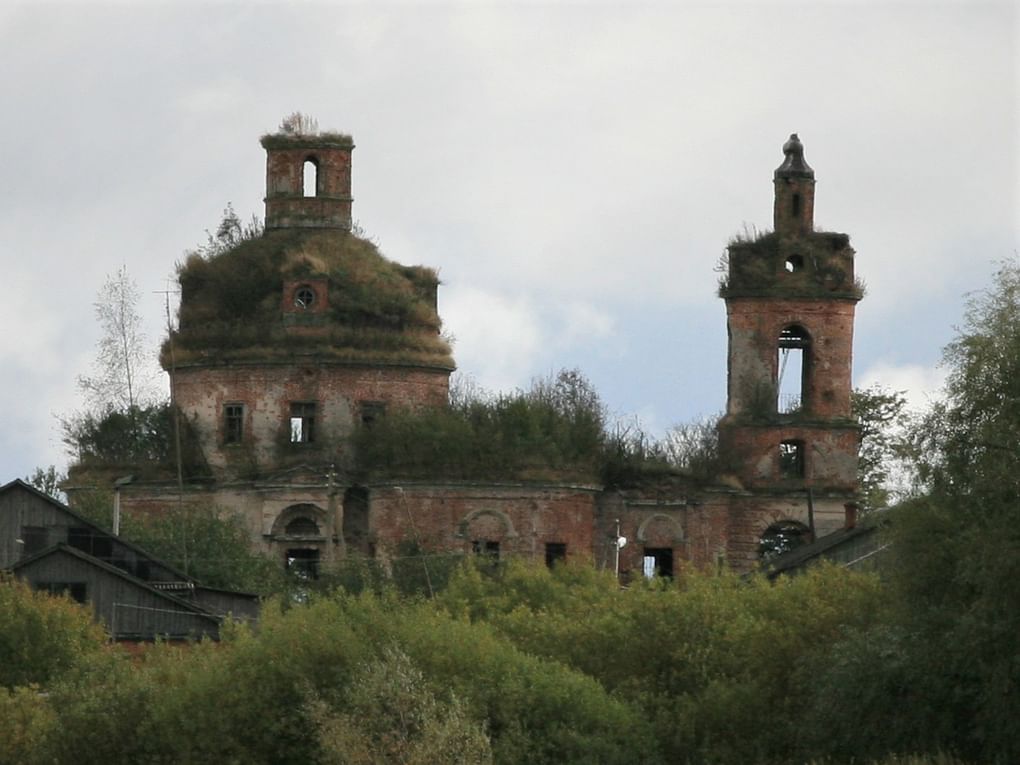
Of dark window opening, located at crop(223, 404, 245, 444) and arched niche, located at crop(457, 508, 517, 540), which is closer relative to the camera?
arched niche, located at crop(457, 508, 517, 540)

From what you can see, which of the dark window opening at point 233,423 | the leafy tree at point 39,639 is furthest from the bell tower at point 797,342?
the leafy tree at point 39,639

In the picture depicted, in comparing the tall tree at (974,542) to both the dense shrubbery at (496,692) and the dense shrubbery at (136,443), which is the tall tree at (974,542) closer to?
the dense shrubbery at (496,692)

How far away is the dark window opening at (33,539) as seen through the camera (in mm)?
65625

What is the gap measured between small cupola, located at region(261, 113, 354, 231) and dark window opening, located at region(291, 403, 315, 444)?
12.5 feet

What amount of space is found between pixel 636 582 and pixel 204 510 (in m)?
13.7

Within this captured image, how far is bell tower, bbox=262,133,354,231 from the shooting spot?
71.8 metres

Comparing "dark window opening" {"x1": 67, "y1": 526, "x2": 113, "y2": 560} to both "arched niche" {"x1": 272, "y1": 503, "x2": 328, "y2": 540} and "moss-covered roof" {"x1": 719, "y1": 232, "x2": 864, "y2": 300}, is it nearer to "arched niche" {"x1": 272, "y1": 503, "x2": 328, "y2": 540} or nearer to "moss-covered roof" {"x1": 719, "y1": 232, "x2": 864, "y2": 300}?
"arched niche" {"x1": 272, "y1": 503, "x2": 328, "y2": 540}

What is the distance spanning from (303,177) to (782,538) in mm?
11346

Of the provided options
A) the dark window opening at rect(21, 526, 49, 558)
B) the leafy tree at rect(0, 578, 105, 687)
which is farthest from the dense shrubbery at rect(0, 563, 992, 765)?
the dark window opening at rect(21, 526, 49, 558)

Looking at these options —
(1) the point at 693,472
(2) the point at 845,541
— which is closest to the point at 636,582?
→ (2) the point at 845,541

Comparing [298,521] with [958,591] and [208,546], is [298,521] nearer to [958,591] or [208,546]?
[208,546]

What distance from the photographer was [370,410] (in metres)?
70.3

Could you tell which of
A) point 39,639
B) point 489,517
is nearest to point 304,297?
point 489,517

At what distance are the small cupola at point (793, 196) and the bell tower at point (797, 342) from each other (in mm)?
19
